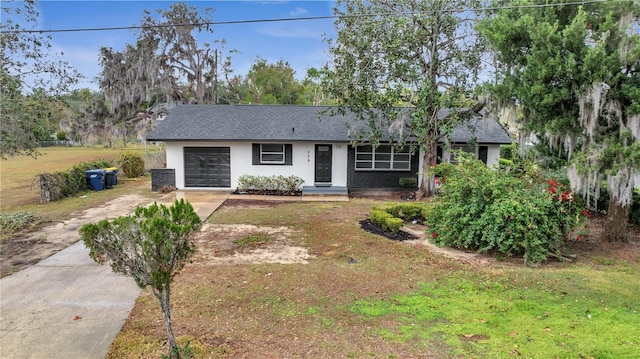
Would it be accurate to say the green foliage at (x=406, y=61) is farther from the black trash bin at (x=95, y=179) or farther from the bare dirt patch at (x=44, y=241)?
the black trash bin at (x=95, y=179)

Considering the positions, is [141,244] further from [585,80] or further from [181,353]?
[585,80]

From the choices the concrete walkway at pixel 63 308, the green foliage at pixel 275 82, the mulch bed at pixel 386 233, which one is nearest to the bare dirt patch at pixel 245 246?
the concrete walkway at pixel 63 308

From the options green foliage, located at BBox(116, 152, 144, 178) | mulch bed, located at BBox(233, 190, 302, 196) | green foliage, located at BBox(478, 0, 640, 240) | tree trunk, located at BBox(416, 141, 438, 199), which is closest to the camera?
green foliage, located at BBox(478, 0, 640, 240)

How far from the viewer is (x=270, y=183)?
51.2 ft

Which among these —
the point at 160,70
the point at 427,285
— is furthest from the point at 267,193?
the point at 160,70

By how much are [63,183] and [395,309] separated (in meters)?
13.5

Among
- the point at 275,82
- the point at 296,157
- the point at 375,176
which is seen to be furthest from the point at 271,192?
the point at 275,82

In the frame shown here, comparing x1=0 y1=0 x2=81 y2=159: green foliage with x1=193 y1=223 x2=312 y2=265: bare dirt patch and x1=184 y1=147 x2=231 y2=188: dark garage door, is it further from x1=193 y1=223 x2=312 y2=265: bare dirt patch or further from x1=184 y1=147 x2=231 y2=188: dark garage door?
x1=184 y1=147 x2=231 y2=188: dark garage door

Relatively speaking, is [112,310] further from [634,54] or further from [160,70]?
[160,70]

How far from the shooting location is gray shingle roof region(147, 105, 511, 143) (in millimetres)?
15539

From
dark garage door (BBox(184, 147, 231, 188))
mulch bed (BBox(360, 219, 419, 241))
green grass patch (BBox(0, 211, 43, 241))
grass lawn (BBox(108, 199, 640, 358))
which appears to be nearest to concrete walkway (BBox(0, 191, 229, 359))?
grass lawn (BBox(108, 199, 640, 358))

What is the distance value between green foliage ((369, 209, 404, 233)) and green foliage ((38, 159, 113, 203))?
11.0 metres

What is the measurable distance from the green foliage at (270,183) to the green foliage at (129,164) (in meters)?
7.58

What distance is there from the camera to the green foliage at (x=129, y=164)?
19.5 m
